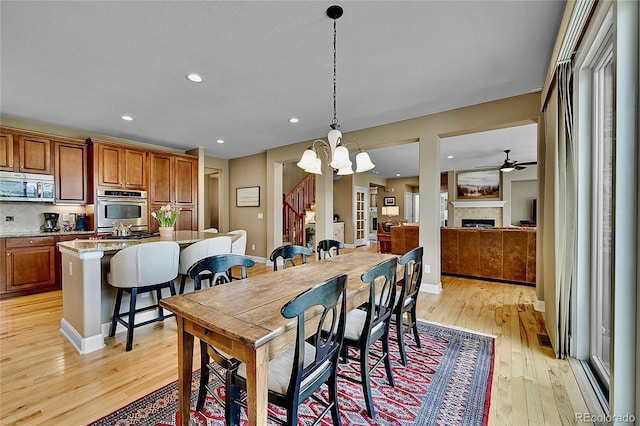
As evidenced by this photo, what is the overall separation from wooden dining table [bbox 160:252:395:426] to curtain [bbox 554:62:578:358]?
5.13ft

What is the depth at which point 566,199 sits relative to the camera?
2064 mm

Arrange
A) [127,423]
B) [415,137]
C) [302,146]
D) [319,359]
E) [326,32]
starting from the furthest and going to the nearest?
[302,146], [415,137], [326,32], [127,423], [319,359]

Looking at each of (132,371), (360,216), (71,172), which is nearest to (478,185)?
(360,216)

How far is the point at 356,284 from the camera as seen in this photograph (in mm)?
1781

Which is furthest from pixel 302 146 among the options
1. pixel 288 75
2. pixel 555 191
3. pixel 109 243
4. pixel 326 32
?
pixel 555 191

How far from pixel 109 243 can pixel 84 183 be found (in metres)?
2.83

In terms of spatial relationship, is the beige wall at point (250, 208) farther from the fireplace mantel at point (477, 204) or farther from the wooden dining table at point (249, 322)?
the fireplace mantel at point (477, 204)

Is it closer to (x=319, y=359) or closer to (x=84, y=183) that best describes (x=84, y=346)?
(x=319, y=359)

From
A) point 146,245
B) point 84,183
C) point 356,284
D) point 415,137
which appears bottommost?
point 356,284

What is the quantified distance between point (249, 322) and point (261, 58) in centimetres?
228

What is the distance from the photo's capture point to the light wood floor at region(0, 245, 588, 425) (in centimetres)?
167

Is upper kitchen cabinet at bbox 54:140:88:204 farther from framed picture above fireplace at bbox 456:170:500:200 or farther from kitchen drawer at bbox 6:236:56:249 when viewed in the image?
framed picture above fireplace at bbox 456:170:500:200

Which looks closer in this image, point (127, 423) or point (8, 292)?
point (127, 423)

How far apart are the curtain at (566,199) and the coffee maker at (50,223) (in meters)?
6.46
